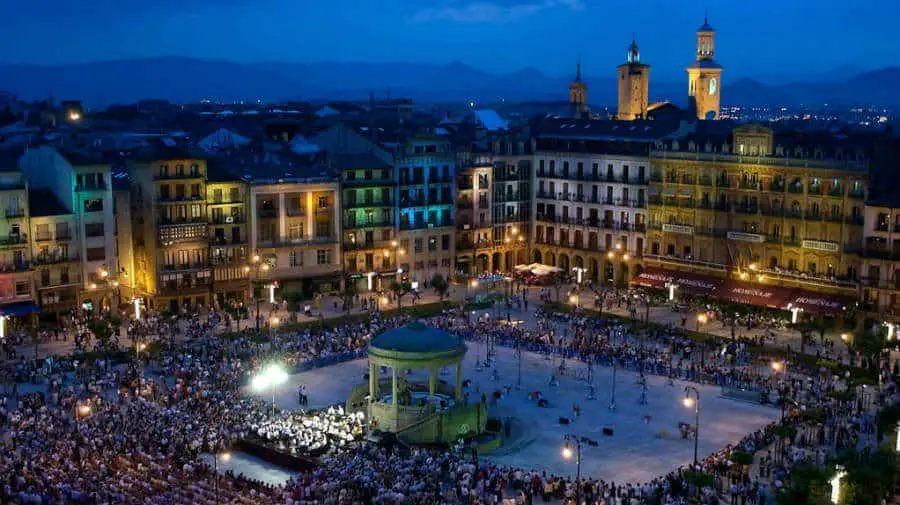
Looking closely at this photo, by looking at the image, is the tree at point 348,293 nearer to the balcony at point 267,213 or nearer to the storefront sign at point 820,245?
the balcony at point 267,213

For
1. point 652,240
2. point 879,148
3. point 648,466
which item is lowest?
point 648,466

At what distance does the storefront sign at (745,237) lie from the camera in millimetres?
98000

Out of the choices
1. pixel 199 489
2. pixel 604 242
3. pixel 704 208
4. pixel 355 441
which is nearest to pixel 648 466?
pixel 355 441

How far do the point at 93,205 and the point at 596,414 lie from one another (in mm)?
48887

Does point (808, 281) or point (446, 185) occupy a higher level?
point (446, 185)

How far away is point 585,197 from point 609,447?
2283 inches

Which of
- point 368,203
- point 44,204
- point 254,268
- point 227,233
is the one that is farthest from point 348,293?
point 44,204

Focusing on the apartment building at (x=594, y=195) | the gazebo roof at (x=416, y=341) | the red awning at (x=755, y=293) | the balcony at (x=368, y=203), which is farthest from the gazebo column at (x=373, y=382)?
the apartment building at (x=594, y=195)

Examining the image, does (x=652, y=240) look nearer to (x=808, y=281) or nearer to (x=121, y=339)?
(x=808, y=281)

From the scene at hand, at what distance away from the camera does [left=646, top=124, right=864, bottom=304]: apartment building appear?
300 ft

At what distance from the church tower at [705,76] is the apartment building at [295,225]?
256ft

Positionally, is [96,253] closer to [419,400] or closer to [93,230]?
[93,230]

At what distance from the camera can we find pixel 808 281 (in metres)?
92.8

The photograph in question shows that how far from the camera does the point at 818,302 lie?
295 ft
